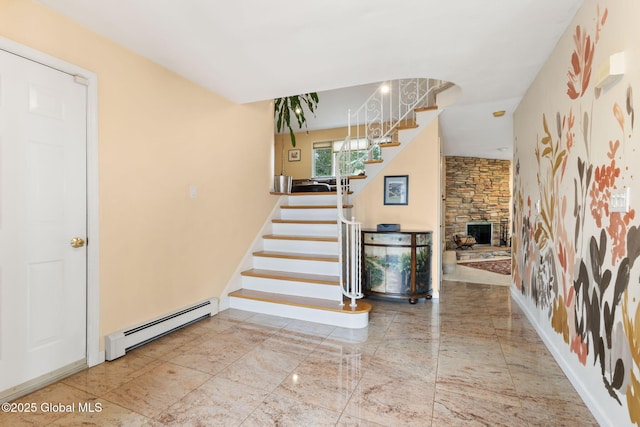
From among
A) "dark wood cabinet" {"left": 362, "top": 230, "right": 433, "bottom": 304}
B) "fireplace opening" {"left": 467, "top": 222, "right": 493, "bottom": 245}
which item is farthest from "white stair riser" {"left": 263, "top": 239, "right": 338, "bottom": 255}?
"fireplace opening" {"left": 467, "top": 222, "right": 493, "bottom": 245}

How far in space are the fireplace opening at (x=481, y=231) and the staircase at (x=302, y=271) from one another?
18.0ft

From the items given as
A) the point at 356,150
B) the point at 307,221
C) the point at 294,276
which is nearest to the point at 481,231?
the point at 356,150

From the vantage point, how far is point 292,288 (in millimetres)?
3551

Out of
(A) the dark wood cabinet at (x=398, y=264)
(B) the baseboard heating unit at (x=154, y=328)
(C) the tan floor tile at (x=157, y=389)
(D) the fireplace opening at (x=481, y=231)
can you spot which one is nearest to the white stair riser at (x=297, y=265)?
(A) the dark wood cabinet at (x=398, y=264)

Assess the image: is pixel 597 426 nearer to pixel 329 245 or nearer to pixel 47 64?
pixel 329 245

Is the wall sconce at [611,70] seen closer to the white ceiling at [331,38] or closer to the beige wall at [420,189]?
the white ceiling at [331,38]

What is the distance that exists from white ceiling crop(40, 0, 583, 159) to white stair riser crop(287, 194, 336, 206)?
6.11 ft

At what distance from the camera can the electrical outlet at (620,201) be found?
146 centimetres

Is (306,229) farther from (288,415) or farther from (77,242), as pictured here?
(288,415)

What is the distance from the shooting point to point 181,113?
2.98m

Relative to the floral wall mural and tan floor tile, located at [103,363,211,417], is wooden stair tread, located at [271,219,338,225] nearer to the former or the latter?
the floral wall mural

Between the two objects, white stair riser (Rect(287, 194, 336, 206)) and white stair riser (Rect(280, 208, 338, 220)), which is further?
white stair riser (Rect(287, 194, 336, 206))

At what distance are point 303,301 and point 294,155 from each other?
5.81 m

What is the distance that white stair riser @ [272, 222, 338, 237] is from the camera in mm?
4250
